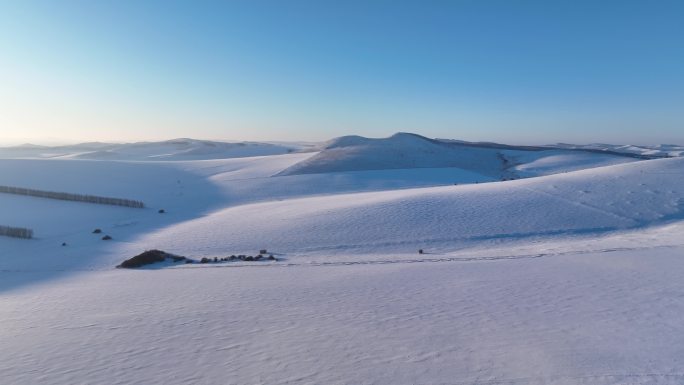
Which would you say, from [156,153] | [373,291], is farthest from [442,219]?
[156,153]

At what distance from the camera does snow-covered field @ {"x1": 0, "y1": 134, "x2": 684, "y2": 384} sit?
20.4 feet

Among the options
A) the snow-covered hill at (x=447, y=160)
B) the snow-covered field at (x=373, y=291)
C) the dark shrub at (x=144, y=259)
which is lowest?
the dark shrub at (x=144, y=259)

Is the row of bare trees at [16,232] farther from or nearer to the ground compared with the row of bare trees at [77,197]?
nearer to the ground

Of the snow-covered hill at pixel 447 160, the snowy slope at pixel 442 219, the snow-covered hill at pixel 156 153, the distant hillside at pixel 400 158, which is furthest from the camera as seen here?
the snow-covered hill at pixel 156 153

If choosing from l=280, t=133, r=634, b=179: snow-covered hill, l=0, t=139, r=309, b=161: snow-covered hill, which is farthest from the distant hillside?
l=0, t=139, r=309, b=161: snow-covered hill

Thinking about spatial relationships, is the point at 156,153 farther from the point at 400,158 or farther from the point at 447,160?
the point at 447,160

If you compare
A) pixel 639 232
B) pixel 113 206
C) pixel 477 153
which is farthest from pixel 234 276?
pixel 477 153

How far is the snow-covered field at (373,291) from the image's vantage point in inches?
244

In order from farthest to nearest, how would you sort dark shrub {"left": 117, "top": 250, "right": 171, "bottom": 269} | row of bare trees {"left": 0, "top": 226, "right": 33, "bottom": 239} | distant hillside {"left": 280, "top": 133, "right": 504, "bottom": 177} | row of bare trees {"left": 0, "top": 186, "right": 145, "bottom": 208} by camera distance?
distant hillside {"left": 280, "top": 133, "right": 504, "bottom": 177}
row of bare trees {"left": 0, "top": 186, "right": 145, "bottom": 208}
row of bare trees {"left": 0, "top": 226, "right": 33, "bottom": 239}
dark shrub {"left": 117, "top": 250, "right": 171, "bottom": 269}

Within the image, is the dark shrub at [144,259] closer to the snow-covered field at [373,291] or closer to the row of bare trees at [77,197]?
the snow-covered field at [373,291]

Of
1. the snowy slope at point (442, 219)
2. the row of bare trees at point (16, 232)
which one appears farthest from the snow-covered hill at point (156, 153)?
the snowy slope at point (442, 219)

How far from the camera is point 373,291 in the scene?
991 centimetres

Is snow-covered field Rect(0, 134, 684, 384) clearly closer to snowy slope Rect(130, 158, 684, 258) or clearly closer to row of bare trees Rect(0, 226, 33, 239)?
snowy slope Rect(130, 158, 684, 258)

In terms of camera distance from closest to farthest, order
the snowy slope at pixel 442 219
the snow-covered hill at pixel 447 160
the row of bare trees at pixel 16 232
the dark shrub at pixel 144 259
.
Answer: the dark shrub at pixel 144 259 < the snowy slope at pixel 442 219 < the row of bare trees at pixel 16 232 < the snow-covered hill at pixel 447 160
